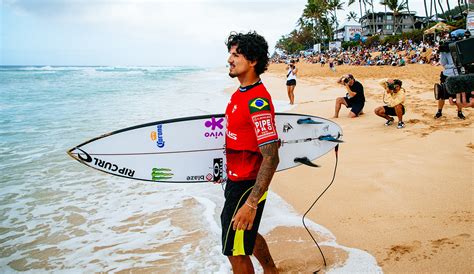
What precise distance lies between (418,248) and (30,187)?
490cm

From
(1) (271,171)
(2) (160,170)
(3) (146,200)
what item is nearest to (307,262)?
(1) (271,171)

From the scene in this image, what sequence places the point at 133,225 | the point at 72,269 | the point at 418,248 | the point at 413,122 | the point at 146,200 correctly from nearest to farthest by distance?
the point at 418,248
the point at 72,269
the point at 133,225
the point at 146,200
the point at 413,122

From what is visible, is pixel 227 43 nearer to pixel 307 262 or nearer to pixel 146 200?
pixel 307 262

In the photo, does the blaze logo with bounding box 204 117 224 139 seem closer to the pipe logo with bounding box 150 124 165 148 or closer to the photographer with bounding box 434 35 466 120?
the pipe logo with bounding box 150 124 165 148

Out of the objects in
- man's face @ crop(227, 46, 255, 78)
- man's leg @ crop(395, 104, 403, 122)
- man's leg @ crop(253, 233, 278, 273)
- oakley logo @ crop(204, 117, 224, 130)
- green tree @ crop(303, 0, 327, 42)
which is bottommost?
man's leg @ crop(253, 233, 278, 273)

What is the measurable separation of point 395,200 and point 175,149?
2.32 meters

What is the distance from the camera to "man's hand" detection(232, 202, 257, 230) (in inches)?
72.3

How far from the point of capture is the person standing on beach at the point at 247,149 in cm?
181

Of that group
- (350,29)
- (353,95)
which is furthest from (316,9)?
(353,95)

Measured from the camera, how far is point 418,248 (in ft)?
8.62

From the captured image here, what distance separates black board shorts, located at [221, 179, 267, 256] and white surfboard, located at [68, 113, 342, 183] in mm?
986

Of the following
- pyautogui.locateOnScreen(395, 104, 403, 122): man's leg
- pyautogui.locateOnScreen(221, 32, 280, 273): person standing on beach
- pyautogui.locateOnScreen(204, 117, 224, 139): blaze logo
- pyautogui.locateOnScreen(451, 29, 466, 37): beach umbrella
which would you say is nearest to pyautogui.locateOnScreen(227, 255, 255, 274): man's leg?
pyautogui.locateOnScreen(221, 32, 280, 273): person standing on beach

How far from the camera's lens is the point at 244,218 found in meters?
1.84

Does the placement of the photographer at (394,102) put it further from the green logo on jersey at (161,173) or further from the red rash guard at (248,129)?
the red rash guard at (248,129)
